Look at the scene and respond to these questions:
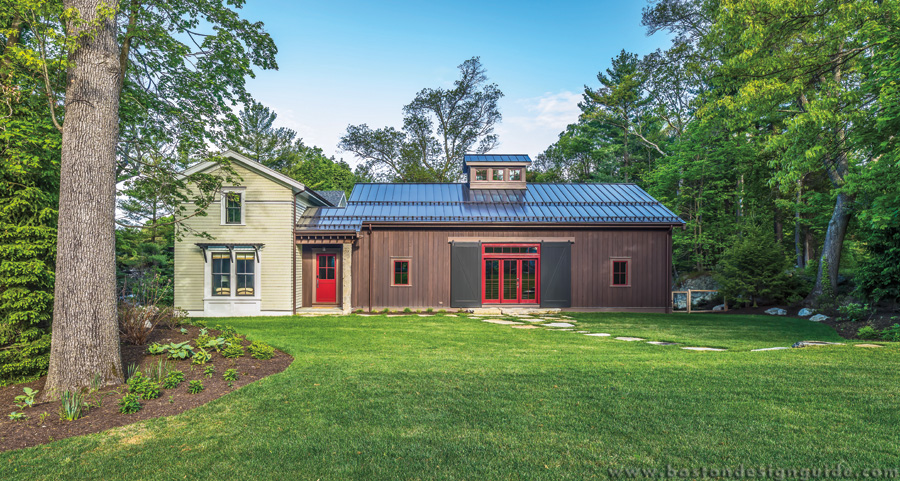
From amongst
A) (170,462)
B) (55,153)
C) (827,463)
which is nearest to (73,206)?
(55,153)

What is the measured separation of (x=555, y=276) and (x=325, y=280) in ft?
25.6

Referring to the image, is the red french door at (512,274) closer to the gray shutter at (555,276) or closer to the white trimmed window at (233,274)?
the gray shutter at (555,276)

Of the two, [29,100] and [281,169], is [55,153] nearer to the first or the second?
[29,100]

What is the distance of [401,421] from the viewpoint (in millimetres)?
3758

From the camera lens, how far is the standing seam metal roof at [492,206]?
44.8 feet

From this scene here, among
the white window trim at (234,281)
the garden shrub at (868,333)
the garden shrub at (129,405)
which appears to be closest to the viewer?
the garden shrub at (129,405)

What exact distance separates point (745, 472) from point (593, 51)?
88.4 feet

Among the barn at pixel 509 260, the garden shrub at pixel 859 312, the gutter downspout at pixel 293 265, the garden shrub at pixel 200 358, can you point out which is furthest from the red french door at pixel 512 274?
the garden shrub at pixel 200 358

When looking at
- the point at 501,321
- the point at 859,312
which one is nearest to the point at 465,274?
the point at 501,321

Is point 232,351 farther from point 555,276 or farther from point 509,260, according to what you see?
point 555,276

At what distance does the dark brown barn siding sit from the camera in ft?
44.7

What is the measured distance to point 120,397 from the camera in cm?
447

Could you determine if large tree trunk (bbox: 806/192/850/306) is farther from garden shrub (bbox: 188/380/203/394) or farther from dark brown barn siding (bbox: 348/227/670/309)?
garden shrub (bbox: 188/380/203/394)

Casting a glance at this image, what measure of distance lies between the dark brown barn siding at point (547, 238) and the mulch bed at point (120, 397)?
7312 mm
